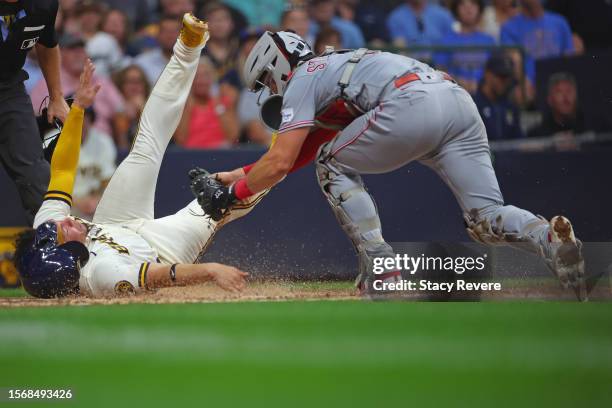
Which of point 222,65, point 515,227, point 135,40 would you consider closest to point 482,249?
point 515,227

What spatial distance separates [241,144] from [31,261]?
182 inches

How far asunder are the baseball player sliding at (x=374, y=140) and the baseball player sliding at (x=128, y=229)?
629 mm

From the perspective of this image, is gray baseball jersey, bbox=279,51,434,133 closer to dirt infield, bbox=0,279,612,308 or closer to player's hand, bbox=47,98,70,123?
dirt infield, bbox=0,279,612,308

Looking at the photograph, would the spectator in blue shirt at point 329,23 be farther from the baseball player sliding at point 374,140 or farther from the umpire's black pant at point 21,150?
the baseball player sliding at point 374,140

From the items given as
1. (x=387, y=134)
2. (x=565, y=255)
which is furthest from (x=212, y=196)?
(x=565, y=255)

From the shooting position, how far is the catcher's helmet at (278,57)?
7863 millimetres

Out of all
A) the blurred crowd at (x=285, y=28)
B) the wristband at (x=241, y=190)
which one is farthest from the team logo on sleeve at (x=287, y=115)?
the blurred crowd at (x=285, y=28)

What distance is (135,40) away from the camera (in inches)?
528

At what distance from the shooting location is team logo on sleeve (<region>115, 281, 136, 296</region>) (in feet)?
25.0

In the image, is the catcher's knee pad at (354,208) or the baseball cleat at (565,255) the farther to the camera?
the catcher's knee pad at (354,208)

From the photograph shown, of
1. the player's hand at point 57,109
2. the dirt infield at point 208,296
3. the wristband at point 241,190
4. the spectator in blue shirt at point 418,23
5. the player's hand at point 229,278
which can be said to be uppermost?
the player's hand at point 57,109

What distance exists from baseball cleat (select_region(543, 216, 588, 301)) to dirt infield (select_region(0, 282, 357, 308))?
1.63 m

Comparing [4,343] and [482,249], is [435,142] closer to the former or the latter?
[482,249]

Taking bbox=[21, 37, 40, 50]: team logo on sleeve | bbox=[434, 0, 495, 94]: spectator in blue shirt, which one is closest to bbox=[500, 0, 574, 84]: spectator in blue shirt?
bbox=[434, 0, 495, 94]: spectator in blue shirt
